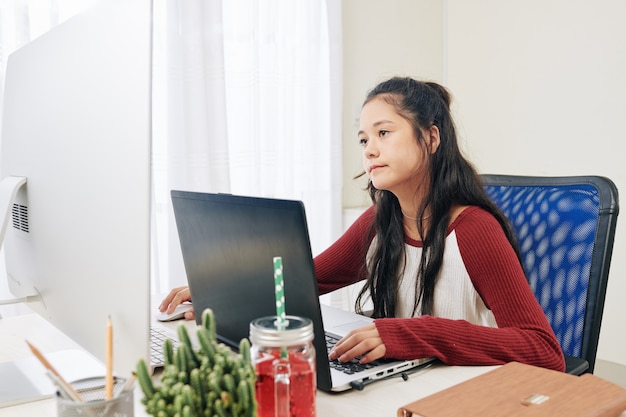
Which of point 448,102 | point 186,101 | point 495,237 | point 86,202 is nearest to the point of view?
point 86,202

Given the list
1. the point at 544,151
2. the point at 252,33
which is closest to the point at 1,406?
the point at 252,33

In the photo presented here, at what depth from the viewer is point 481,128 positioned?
299 cm

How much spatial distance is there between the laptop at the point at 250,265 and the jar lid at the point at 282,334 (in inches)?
6.5

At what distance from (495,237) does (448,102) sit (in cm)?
39

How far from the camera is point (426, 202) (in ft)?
4.41

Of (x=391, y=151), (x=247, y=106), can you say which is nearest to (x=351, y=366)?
(x=391, y=151)

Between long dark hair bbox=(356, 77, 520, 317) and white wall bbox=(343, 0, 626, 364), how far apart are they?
141 centimetres

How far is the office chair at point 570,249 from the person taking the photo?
47.5 inches

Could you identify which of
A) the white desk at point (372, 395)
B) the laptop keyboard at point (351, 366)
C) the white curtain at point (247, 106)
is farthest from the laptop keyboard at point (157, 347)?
the white curtain at point (247, 106)

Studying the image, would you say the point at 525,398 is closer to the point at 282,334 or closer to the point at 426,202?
the point at 282,334

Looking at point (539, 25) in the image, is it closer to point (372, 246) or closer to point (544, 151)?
point (544, 151)

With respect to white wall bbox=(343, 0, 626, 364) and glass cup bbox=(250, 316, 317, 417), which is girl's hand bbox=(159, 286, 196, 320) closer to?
glass cup bbox=(250, 316, 317, 417)

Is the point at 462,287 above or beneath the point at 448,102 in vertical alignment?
beneath

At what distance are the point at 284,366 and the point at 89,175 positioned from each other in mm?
314
